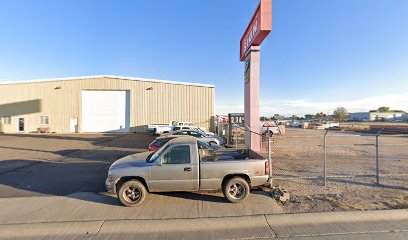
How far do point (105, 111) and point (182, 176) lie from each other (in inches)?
1138

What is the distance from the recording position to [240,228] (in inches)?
156

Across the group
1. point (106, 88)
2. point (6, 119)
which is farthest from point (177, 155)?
point (6, 119)

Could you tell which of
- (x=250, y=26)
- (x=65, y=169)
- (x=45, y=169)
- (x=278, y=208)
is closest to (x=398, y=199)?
(x=278, y=208)

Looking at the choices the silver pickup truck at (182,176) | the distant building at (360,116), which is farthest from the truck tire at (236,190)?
the distant building at (360,116)

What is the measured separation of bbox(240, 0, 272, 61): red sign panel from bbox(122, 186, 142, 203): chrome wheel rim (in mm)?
8030

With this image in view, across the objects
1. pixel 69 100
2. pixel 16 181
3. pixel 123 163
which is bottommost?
pixel 16 181

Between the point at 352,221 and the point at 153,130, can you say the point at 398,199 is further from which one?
the point at 153,130

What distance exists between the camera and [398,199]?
511 centimetres

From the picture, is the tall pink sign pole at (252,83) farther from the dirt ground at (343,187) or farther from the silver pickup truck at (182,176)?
the silver pickup truck at (182,176)

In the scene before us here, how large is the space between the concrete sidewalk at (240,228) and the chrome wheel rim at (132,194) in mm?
827

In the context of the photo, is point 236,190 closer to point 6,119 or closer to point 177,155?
point 177,155

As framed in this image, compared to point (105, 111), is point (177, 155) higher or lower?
lower

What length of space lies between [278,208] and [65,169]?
28.7 ft

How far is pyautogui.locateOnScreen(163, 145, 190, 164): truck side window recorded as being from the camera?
5.14m
